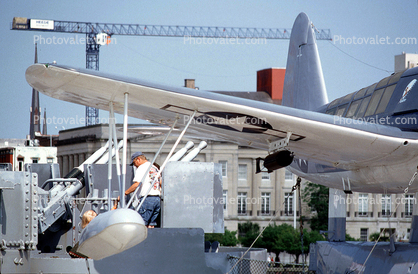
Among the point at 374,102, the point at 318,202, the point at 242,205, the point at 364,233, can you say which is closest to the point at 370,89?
the point at 374,102

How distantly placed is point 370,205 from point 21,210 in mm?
88384

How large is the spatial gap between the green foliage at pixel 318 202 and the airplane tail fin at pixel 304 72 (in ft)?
205

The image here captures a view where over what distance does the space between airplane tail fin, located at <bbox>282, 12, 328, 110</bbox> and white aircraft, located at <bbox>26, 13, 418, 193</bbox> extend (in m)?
3.61

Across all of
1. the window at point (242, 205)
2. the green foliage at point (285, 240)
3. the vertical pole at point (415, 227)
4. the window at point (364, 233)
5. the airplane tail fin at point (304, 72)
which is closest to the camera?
the vertical pole at point (415, 227)

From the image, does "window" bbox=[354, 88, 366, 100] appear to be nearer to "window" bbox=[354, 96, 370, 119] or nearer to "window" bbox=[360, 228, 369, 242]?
"window" bbox=[354, 96, 370, 119]

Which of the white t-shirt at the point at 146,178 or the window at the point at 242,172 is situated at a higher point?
the white t-shirt at the point at 146,178

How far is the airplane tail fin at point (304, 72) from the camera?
17781mm

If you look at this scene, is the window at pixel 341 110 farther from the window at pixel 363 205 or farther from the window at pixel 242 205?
the window at pixel 363 205

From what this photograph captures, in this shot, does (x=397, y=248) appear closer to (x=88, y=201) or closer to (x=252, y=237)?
(x=88, y=201)

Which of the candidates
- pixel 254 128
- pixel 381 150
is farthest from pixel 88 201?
pixel 381 150

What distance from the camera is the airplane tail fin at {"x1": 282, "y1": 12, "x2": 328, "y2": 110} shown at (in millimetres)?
17781

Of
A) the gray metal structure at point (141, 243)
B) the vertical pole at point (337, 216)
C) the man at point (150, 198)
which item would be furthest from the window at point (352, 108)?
the man at point (150, 198)

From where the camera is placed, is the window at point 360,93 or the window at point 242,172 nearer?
the window at point 360,93

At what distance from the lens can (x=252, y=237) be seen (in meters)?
69.8
